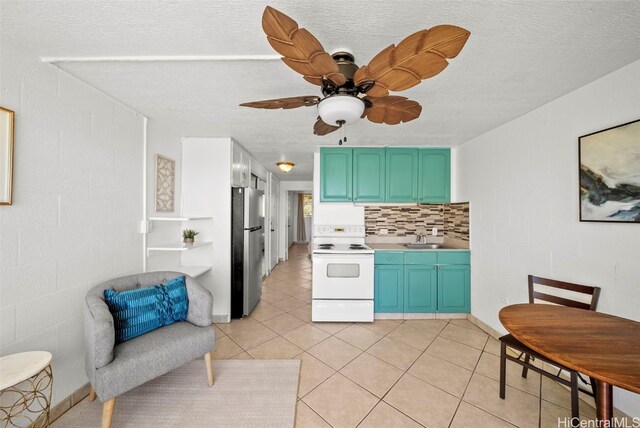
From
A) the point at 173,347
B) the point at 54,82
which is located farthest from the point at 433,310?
the point at 54,82

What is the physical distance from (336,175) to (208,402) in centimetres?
276

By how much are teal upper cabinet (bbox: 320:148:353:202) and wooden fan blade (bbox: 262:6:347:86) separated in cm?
229

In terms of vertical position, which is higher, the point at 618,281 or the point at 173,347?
the point at 618,281

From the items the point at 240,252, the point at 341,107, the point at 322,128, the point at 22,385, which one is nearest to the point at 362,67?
the point at 341,107

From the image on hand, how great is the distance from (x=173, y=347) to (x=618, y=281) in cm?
305

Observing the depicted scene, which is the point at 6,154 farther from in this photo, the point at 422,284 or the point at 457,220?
the point at 457,220

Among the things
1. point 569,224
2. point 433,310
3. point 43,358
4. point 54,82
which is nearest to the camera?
point 43,358

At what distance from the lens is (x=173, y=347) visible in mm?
1657

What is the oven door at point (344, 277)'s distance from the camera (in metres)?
3.00

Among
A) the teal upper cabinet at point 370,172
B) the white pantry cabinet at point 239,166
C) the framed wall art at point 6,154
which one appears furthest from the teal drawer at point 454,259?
the framed wall art at point 6,154

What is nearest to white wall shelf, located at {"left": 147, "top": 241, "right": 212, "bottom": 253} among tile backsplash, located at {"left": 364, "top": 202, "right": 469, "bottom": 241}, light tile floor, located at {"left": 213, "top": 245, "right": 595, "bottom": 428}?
light tile floor, located at {"left": 213, "top": 245, "right": 595, "bottom": 428}

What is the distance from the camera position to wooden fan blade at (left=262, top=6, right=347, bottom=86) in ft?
2.64

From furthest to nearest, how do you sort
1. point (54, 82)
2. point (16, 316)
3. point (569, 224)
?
point (569, 224) < point (54, 82) < point (16, 316)

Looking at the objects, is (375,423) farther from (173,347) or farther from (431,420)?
Result: (173,347)
